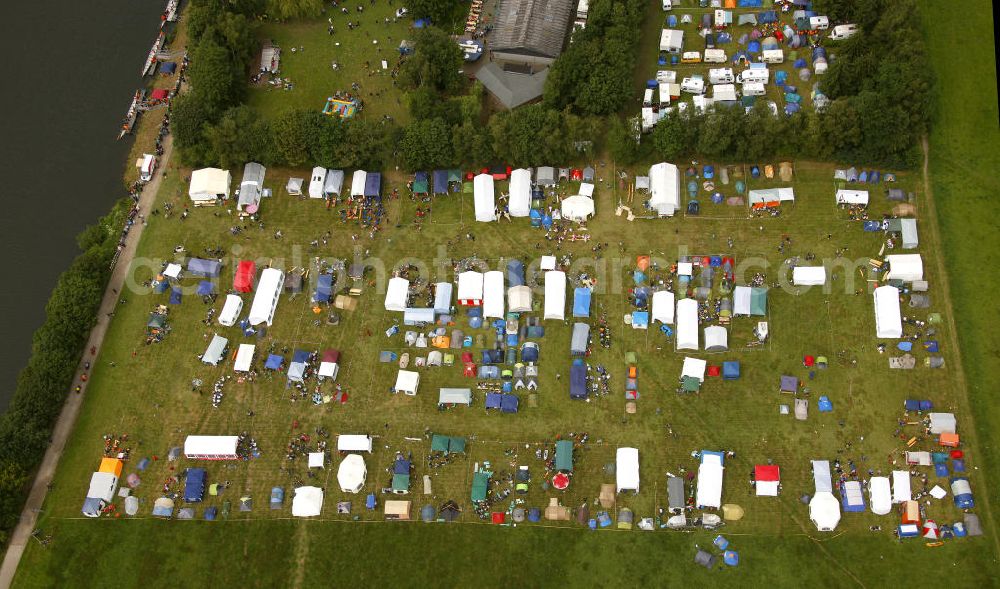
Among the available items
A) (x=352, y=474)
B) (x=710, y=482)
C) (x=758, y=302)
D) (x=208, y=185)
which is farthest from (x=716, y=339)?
(x=208, y=185)

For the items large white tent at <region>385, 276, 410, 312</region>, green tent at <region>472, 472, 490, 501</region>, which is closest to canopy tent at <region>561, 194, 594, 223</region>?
large white tent at <region>385, 276, 410, 312</region>

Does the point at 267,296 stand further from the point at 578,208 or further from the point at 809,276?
the point at 809,276

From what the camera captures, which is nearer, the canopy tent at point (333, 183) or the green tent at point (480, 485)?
the green tent at point (480, 485)

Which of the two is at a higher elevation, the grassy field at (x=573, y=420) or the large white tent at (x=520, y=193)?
the large white tent at (x=520, y=193)

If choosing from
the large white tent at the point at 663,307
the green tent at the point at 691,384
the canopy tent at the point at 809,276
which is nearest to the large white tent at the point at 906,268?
the canopy tent at the point at 809,276

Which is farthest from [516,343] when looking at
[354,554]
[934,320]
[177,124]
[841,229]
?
[177,124]

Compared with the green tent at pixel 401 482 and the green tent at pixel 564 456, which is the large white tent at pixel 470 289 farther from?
the green tent at pixel 401 482

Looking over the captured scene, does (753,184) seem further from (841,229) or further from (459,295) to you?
(459,295)
